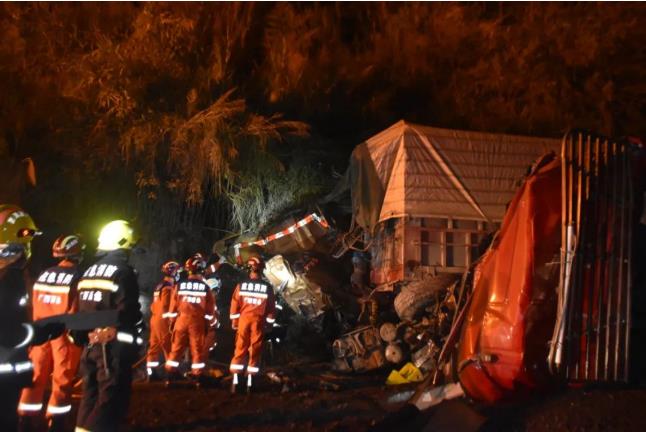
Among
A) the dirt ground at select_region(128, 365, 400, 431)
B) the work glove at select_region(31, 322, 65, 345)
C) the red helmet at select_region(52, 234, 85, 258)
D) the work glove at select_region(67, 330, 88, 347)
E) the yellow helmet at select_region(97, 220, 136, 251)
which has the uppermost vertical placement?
the yellow helmet at select_region(97, 220, 136, 251)

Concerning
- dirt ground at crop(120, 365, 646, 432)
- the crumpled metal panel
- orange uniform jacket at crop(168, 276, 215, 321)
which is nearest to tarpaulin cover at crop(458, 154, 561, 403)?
dirt ground at crop(120, 365, 646, 432)

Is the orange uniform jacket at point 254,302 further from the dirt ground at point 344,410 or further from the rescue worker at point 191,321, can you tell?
the dirt ground at point 344,410

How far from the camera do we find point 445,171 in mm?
9805

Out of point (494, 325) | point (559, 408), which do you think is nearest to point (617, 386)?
point (559, 408)

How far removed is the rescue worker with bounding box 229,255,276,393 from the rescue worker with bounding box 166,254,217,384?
0.44 meters

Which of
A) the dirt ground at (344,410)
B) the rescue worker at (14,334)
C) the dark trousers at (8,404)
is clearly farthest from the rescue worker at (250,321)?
the dark trousers at (8,404)

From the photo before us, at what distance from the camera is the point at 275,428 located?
6480mm

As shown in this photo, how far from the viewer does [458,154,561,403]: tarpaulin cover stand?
529 centimetres

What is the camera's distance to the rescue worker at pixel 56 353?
5.79 metres

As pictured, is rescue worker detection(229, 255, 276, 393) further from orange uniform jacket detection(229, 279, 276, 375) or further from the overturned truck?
the overturned truck

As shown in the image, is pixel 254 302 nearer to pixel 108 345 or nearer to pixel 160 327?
pixel 160 327

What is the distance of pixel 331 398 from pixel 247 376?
1205 millimetres

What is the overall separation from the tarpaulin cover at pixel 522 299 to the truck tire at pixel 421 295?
11.3 feet

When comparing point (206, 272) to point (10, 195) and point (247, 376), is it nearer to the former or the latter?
point (247, 376)
